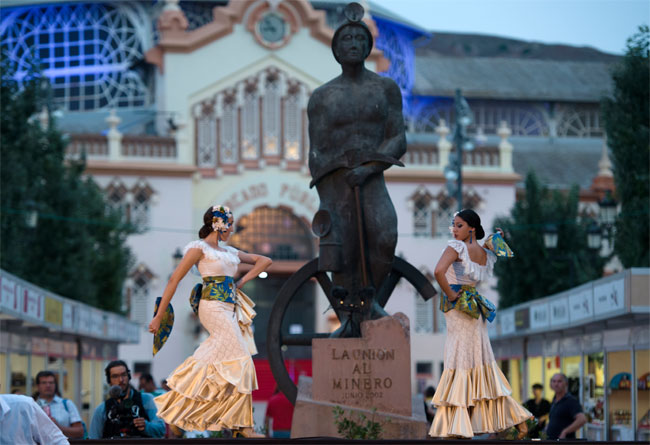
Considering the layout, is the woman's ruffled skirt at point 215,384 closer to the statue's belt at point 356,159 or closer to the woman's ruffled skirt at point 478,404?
the woman's ruffled skirt at point 478,404

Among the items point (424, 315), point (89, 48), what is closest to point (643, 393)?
point (424, 315)

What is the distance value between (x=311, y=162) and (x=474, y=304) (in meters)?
2.81

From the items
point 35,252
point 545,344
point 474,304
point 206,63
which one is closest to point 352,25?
point 474,304

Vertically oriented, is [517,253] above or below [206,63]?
below

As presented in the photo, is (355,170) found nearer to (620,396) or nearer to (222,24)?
(620,396)

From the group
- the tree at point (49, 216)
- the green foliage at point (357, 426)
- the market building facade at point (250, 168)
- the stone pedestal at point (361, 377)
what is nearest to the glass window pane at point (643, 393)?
the stone pedestal at point (361, 377)

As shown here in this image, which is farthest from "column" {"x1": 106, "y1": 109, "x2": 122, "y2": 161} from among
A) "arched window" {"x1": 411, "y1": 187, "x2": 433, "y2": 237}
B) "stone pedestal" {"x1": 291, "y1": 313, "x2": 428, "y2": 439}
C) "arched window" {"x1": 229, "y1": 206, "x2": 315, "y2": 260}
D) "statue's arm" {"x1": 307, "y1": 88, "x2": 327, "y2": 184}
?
"stone pedestal" {"x1": 291, "y1": 313, "x2": 428, "y2": 439}

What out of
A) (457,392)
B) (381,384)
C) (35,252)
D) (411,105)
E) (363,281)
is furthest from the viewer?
(411,105)

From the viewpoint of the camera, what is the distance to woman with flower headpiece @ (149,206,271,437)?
1138cm

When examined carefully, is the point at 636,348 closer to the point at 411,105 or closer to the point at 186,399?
the point at 186,399

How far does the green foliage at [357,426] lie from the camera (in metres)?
11.2

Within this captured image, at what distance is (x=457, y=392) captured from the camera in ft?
36.6

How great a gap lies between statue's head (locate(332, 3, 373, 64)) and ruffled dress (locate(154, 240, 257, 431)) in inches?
109

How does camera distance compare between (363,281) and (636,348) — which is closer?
(363,281)
